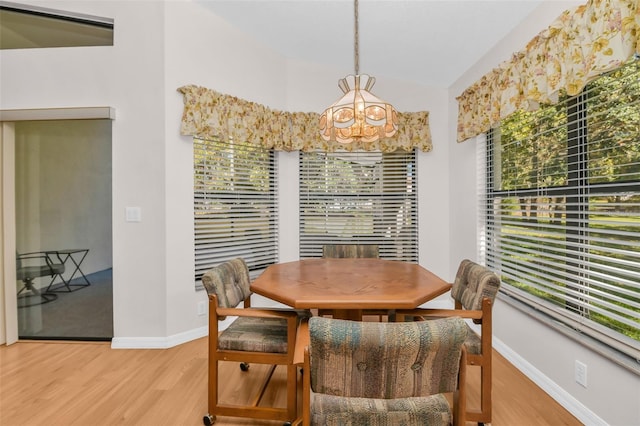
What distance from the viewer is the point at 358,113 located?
1949 millimetres

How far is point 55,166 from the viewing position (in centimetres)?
314

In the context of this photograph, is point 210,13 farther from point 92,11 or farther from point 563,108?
point 563,108

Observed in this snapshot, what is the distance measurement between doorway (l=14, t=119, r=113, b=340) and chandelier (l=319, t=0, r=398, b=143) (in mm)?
2119

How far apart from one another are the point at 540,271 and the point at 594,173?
808 millimetres

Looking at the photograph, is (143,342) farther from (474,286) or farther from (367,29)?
(367,29)

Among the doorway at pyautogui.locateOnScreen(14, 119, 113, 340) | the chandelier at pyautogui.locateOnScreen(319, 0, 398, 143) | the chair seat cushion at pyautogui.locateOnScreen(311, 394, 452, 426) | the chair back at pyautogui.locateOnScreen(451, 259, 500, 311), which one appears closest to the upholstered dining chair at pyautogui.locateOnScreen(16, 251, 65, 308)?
the doorway at pyautogui.locateOnScreen(14, 119, 113, 340)

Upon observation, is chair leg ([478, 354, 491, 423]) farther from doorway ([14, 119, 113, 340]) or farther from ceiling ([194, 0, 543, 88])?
doorway ([14, 119, 113, 340])

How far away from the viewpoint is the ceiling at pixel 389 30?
7.84 ft

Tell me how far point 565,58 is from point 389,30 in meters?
1.40

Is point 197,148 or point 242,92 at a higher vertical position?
point 242,92

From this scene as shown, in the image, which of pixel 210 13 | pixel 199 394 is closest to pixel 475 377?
pixel 199 394

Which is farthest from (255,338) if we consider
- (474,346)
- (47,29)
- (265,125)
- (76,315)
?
(47,29)

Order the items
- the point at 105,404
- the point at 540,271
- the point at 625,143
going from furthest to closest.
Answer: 1. the point at 540,271
2. the point at 105,404
3. the point at 625,143

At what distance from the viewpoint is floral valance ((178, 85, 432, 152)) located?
285 centimetres
